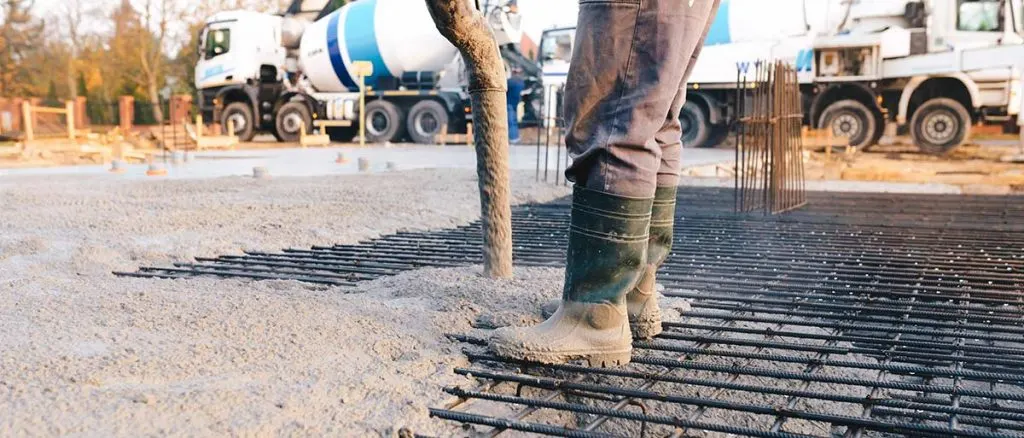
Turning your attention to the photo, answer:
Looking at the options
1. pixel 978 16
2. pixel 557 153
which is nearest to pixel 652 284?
pixel 557 153

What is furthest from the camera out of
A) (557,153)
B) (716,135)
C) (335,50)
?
(335,50)

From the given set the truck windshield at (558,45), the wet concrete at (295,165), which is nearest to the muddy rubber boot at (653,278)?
the wet concrete at (295,165)

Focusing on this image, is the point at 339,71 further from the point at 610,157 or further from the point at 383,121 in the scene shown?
the point at 610,157

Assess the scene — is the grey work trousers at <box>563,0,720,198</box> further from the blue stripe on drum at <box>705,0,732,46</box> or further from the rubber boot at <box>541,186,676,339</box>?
the blue stripe on drum at <box>705,0,732,46</box>

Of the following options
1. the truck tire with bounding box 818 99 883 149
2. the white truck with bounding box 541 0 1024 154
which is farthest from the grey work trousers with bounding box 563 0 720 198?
the truck tire with bounding box 818 99 883 149

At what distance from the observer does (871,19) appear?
1638 centimetres

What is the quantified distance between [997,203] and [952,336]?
15.6ft

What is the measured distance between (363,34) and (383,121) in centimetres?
223

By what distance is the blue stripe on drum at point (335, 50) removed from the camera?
20094 millimetres

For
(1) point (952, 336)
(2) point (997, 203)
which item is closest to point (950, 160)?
(2) point (997, 203)

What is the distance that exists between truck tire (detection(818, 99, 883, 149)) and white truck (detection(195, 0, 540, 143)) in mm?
6444

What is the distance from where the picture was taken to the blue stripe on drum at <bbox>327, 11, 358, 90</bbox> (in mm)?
20094

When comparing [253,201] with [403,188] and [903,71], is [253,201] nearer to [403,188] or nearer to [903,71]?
[403,188]

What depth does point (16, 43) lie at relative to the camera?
3353cm
